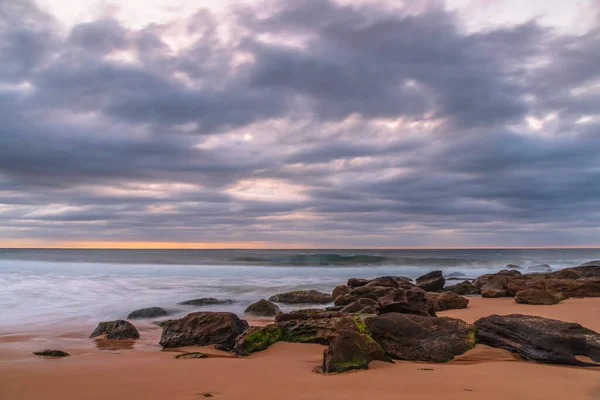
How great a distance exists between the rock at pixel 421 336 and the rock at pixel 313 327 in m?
0.77

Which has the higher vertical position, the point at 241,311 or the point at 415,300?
the point at 415,300

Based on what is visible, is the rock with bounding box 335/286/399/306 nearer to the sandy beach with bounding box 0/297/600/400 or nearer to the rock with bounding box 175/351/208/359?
the sandy beach with bounding box 0/297/600/400

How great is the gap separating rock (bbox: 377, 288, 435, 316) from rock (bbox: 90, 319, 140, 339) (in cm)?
483

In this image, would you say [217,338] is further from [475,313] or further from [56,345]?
[475,313]

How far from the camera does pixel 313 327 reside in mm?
7336

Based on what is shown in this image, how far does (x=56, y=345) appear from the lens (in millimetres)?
7621

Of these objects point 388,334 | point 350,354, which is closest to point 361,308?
point 388,334

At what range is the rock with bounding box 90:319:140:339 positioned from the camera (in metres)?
8.22

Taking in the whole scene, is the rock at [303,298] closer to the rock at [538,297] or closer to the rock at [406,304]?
the rock at [538,297]

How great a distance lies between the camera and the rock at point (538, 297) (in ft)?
35.6

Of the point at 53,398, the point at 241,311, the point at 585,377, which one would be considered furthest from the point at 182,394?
the point at 241,311

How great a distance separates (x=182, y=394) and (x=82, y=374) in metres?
1.82

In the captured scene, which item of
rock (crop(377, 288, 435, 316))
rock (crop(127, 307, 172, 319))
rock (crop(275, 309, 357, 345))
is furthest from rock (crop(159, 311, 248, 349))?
rock (crop(127, 307, 172, 319))

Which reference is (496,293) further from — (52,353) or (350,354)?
(52,353)
